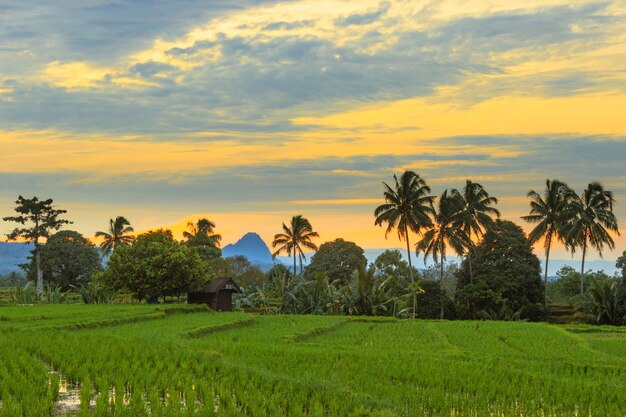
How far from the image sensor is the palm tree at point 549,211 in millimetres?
45219

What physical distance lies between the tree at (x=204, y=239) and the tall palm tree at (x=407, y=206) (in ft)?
60.7

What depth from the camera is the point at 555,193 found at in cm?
4591

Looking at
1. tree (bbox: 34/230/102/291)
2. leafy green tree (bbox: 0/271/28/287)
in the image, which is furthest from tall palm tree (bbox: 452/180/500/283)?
leafy green tree (bbox: 0/271/28/287)

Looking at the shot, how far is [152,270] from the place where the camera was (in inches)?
1484

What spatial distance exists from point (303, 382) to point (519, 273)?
3459cm

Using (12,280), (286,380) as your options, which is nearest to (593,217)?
(286,380)

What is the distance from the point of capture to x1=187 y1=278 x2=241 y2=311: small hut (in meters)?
39.4

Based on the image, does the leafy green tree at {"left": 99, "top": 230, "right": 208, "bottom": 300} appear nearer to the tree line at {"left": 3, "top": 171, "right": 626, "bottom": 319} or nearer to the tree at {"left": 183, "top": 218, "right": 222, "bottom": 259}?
the tree line at {"left": 3, "top": 171, "right": 626, "bottom": 319}

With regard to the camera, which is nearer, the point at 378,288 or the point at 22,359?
the point at 22,359

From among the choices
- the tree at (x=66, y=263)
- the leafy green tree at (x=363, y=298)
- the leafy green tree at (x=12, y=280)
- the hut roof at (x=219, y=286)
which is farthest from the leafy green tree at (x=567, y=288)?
the leafy green tree at (x=12, y=280)

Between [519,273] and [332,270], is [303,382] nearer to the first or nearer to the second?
[519,273]

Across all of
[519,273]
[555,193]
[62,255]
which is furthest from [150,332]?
[62,255]

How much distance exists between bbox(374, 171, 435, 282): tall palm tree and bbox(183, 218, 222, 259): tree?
1851cm

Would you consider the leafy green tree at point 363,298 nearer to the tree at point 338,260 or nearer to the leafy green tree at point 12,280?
the tree at point 338,260
